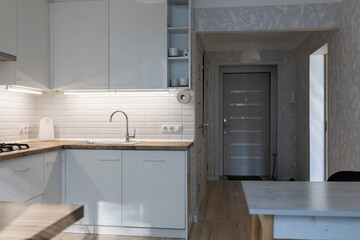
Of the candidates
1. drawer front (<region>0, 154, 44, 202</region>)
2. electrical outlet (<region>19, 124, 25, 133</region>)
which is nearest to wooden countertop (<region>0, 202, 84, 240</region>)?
drawer front (<region>0, 154, 44, 202</region>)

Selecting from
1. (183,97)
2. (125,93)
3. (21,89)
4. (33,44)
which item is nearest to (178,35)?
(183,97)

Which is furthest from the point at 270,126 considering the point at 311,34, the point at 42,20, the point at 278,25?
the point at 42,20

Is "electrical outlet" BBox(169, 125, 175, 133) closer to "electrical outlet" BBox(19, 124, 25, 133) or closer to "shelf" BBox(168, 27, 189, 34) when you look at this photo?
"shelf" BBox(168, 27, 189, 34)

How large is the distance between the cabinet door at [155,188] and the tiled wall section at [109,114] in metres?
0.55

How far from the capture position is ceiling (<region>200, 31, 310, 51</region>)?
4.72m

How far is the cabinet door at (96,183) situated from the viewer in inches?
115

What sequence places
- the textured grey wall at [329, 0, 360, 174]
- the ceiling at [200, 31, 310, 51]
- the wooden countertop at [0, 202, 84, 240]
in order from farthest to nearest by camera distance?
1. the ceiling at [200, 31, 310, 51]
2. the textured grey wall at [329, 0, 360, 174]
3. the wooden countertop at [0, 202, 84, 240]

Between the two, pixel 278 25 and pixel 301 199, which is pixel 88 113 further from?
pixel 301 199

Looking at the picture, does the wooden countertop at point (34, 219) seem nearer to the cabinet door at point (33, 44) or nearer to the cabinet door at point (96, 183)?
the cabinet door at point (96, 183)

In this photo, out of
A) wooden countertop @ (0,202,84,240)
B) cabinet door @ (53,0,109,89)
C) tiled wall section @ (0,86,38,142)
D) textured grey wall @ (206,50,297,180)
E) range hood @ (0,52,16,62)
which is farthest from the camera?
textured grey wall @ (206,50,297,180)

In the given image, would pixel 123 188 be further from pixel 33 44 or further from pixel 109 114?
pixel 33 44

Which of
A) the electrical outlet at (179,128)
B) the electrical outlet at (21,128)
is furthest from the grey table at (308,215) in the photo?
the electrical outlet at (21,128)

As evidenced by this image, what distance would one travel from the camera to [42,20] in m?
3.11

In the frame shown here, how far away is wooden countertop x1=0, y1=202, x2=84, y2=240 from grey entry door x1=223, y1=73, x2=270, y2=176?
529 cm
